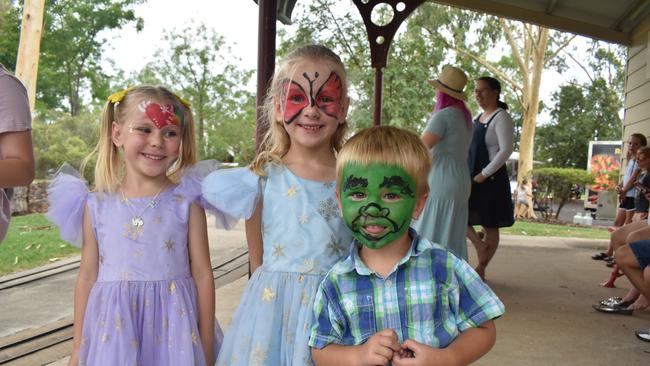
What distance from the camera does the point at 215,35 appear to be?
722 inches

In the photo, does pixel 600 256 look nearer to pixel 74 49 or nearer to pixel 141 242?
pixel 141 242

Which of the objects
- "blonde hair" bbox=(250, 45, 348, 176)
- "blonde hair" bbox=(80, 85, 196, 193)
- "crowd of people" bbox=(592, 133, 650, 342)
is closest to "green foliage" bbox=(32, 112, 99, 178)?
"crowd of people" bbox=(592, 133, 650, 342)

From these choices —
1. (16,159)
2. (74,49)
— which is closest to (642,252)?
(16,159)

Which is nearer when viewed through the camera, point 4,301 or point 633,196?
point 4,301

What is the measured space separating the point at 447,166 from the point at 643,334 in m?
1.59

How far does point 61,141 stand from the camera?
13.8 metres

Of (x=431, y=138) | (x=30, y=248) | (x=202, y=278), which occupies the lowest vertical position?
(x=30, y=248)

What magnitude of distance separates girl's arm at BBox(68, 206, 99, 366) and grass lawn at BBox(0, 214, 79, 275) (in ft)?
15.4

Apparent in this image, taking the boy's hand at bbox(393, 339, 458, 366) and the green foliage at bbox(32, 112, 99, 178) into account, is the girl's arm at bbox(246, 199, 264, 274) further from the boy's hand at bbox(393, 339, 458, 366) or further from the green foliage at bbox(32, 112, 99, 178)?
the green foliage at bbox(32, 112, 99, 178)

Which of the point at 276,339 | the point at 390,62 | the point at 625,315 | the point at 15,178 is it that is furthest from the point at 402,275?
the point at 390,62

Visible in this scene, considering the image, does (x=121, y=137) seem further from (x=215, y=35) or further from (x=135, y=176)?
(x=215, y=35)

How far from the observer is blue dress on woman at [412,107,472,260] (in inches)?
148

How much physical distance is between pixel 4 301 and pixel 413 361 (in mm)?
4357

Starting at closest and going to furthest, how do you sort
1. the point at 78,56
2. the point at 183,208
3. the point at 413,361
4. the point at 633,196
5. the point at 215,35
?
the point at 413,361 → the point at 183,208 → the point at 633,196 → the point at 78,56 → the point at 215,35
